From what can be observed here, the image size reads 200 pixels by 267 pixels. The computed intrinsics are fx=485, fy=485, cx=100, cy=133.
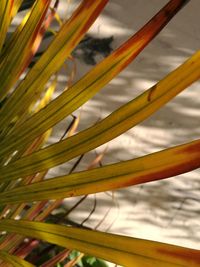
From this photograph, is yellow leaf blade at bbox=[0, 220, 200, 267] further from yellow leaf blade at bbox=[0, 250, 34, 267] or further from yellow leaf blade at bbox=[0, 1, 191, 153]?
yellow leaf blade at bbox=[0, 1, 191, 153]

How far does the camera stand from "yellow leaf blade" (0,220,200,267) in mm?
500

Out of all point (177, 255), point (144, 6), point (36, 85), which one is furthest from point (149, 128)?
point (177, 255)

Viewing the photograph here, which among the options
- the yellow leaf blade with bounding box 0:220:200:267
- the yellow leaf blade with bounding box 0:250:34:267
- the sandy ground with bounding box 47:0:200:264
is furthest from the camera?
the sandy ground with bounding box 47:0:200:264

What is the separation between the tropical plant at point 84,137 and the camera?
1.75 feet

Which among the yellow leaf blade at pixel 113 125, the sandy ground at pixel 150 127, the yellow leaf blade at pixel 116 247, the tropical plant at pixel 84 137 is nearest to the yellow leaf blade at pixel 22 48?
the tropical plant at pixel 84 137

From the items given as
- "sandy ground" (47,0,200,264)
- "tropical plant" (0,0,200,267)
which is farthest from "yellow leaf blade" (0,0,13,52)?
"sandy ground" (47,0,200,264)

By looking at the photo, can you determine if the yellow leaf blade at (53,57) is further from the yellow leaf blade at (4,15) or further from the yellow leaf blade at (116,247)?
the yellow leaf blade at (116,247)

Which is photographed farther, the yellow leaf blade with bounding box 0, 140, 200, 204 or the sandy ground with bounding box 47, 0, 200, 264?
the sandy ground with bounding box 47, 0, 200, 264

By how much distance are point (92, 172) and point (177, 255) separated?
0.53ft

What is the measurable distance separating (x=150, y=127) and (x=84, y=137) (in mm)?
1190

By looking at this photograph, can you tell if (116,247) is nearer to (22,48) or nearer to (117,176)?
(117,176)

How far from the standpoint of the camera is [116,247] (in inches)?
22.1

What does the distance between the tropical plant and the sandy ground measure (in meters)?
0.86

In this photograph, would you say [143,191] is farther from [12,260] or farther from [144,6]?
[12,260]
